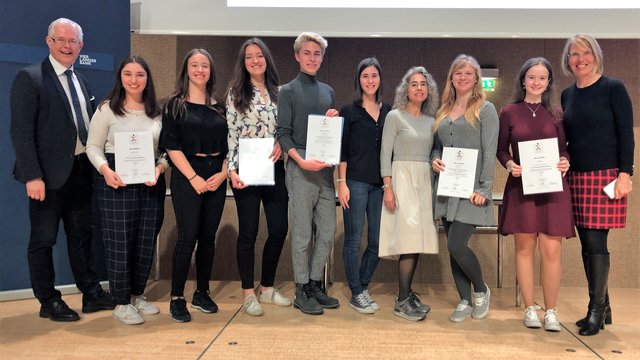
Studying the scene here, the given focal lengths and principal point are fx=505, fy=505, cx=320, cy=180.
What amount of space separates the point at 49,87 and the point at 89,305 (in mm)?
1233

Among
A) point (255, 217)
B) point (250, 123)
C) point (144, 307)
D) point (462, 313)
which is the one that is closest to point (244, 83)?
point (250, 123)

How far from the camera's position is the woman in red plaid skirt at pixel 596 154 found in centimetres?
248

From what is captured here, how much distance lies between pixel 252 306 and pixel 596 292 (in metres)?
1.81

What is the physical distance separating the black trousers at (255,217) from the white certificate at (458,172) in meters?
0.89

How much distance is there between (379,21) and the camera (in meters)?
3.41

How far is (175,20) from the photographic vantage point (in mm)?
3498

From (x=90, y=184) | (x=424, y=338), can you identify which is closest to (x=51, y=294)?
(x=90, y=184)

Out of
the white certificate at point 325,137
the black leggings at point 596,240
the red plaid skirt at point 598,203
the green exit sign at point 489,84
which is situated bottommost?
the black leggings at point 596,240

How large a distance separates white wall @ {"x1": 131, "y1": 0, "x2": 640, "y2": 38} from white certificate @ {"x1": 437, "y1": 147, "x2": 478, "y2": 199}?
45.4 inches

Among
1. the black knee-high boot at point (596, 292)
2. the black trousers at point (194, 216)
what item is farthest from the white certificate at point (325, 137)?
the black knee-high boot at point (596, 292)

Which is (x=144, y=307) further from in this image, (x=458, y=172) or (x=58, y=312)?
(x=458, y=172)

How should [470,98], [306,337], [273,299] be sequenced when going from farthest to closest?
[273,299] < [470,98] < [306,337]

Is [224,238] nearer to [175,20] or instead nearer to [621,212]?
[175,20]

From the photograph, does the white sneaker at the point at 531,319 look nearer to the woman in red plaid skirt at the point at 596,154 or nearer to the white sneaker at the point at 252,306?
the woman in red plaid skirt at the point at 596,154
